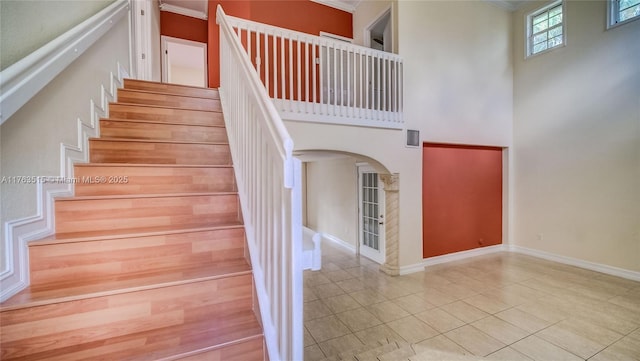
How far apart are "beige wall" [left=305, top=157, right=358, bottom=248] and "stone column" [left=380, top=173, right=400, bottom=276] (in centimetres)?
140

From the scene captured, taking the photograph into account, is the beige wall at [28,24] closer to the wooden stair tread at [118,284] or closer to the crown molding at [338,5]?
the wooden stair tread at [118,284]

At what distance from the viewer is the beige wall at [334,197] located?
5.77 m

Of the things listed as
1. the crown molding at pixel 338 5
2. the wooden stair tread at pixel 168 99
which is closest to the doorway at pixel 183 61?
the crown molding at pixel 338 5

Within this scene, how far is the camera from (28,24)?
1.24 m

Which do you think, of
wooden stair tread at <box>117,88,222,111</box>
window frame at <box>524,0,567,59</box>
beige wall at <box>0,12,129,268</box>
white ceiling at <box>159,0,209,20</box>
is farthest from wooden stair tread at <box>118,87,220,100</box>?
window frame at <box>524,0,567,59</box>

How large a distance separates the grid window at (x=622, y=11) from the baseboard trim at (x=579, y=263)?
11.9ft

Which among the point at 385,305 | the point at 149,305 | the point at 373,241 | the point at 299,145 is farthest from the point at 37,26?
the point at 373,241

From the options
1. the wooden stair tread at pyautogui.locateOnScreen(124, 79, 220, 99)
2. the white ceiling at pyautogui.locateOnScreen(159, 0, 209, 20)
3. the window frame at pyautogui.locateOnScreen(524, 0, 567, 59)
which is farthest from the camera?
the white ceiling at pyautogui.locateOnScreen(159, 0, 209, 20)

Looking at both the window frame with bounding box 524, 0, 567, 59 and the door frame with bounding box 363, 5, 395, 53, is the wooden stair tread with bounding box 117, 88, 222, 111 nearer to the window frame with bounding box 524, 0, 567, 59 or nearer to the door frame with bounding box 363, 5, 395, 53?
the door frame with bounding box 363, 5, 395, 53

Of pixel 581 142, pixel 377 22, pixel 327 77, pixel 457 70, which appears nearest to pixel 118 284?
pixel 327 77

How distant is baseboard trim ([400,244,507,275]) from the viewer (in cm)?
424

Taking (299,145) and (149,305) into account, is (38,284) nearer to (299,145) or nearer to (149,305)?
(149,305)

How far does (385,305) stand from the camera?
3.22m

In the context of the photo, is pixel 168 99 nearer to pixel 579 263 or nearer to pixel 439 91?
pixel 439 91
